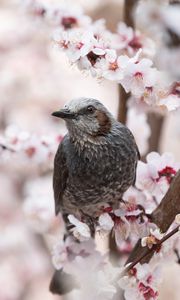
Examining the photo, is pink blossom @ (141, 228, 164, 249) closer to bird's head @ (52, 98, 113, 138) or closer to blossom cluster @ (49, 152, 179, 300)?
blossom cluster @ (49, 152, 179, 300)

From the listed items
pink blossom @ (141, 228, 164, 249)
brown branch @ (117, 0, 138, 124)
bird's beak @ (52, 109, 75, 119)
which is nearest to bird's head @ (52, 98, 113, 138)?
bird's beak @ (52, 109, 75, 119)

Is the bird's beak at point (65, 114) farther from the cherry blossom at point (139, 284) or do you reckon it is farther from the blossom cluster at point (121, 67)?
the cherry blossom at point (139, 284)

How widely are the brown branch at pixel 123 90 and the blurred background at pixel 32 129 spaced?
350mm

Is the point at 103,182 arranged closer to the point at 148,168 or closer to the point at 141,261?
the point at 148,168

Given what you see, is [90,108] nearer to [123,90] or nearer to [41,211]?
[123,90]

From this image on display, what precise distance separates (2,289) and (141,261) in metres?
2.52

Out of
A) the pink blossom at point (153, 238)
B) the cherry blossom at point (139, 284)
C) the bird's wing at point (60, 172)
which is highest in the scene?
the pink blossom at point (153, 238)

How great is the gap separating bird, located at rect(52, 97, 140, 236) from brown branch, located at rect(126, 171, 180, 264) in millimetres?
338

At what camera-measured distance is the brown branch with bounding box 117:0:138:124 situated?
7.59 ft

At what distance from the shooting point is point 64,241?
2.19 metres

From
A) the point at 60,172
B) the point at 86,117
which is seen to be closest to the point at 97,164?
the point at 60,172

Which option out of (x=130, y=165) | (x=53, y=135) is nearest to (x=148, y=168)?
(x=130, y=165)

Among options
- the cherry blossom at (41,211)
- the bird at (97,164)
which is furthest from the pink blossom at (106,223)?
the cherry blossom at (41,211)

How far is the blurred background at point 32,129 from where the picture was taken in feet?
10.5
